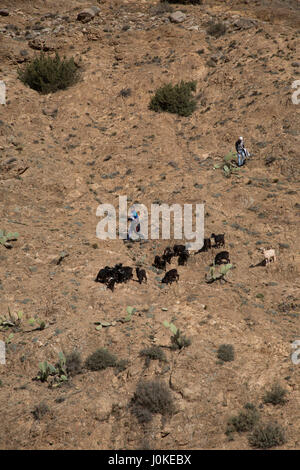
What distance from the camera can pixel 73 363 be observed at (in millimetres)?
11828

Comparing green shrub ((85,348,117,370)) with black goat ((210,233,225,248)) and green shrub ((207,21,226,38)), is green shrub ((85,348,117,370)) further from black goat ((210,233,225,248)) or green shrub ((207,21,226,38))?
green shrub ((207,21,226,38))

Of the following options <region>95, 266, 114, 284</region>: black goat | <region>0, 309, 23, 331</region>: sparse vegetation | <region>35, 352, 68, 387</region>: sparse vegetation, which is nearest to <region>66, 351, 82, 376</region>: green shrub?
<region>35, 352, 68, 387</region>: sparse vegetation

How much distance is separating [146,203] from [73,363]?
9.69 metres

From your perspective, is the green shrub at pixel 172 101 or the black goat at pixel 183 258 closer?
the black goat at pixel 183 258

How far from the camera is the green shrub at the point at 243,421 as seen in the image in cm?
988

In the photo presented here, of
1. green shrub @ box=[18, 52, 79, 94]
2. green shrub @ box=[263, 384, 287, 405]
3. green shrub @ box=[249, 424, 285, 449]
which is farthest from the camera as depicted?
green shrub @ box=[18, 52, 79, 94]

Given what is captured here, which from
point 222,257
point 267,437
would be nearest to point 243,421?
point 267,437

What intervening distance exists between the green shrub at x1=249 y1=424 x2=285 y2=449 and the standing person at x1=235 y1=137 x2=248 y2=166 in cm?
1421

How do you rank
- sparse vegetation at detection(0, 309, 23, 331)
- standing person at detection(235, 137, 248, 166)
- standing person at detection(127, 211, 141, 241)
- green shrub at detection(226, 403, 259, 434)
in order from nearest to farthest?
green shrub at detection(226, 403, 259, 434), sparse vegetation at detection(0, 309, 23, 331), standing person at detection(127, 211, 141, 241), standing person at detection(235, 137, 248, 166)

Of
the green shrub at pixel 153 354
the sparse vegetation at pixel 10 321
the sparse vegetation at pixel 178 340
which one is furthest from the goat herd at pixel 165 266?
the green shrub at pixel 153 354

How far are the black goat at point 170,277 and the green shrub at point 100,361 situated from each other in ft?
14.2

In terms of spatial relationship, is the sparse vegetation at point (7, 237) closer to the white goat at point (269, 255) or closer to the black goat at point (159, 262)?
the black goat at point (159, 262)

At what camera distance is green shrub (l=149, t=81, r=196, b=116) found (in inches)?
993
